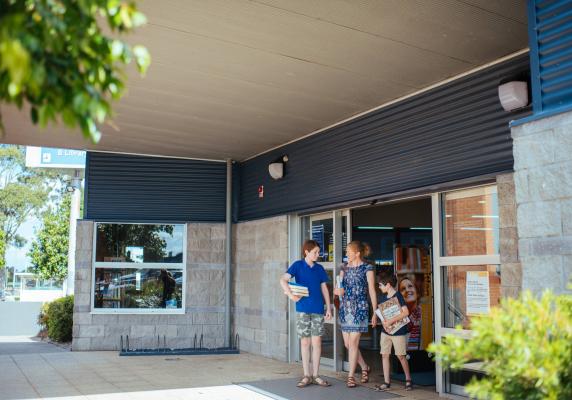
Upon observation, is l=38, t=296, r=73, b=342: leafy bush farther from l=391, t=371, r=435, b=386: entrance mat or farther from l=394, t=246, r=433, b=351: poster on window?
l=391, t=371, r=435, b=386: entrance mat

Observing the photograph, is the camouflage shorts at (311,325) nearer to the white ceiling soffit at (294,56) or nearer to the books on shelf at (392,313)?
the books on shelf at (392,313)

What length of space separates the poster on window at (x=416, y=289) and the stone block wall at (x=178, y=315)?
3.44 metres

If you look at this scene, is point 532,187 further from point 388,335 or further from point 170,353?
point 170,353

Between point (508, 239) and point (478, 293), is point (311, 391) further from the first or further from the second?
point (508, 239)

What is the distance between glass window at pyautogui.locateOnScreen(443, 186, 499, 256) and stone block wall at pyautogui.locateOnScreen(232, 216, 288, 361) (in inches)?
122

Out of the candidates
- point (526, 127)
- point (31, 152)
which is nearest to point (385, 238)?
point (526, 127)

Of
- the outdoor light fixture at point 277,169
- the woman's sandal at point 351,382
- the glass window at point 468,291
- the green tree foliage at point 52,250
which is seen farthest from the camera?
the green tree foliage at point 52,250

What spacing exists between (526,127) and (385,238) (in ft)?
22.6

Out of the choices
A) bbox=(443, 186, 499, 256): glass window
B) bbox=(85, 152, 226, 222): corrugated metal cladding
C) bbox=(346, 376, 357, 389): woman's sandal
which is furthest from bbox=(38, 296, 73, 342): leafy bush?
bbox=(443, 186, 499, 256): glass window

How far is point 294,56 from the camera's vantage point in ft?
18.3

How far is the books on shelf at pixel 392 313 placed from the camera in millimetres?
6371

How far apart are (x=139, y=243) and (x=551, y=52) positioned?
25.0 ft

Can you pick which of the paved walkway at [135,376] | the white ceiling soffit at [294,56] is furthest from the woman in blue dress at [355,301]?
the white ceiling soffit at [294,56]

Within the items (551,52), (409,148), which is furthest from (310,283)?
(551,52)
